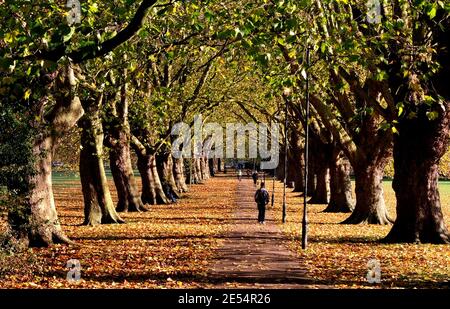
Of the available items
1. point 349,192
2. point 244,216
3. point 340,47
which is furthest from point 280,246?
point 349,192

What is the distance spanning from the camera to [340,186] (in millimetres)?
38250

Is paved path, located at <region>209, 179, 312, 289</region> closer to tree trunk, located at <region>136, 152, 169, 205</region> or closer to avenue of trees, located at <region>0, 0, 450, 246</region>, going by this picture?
avenue of trees, located at <region>0, 0, 450, 246</region>

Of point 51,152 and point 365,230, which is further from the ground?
point 51,152

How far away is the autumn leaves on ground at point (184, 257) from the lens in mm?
13906

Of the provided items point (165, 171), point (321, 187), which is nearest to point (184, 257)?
point (321, 187)

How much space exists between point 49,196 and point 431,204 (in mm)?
11117

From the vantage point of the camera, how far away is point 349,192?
38.4 m

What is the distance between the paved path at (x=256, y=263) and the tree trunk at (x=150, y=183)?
16.3 metres

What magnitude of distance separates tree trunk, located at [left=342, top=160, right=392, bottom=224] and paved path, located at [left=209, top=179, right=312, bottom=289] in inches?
199

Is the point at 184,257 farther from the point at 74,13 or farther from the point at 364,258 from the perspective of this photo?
the point at 74,13

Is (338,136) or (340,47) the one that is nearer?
(340,47)

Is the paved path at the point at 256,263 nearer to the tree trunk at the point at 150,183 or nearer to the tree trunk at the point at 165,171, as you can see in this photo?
the tree trunk at the point at 150,183

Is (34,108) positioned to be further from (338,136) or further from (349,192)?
(349,192)

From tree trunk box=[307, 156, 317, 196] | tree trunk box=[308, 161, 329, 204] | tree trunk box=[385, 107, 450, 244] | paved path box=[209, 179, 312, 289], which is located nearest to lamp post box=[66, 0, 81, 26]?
A: paved path box=[209, 179, 312, 289]
